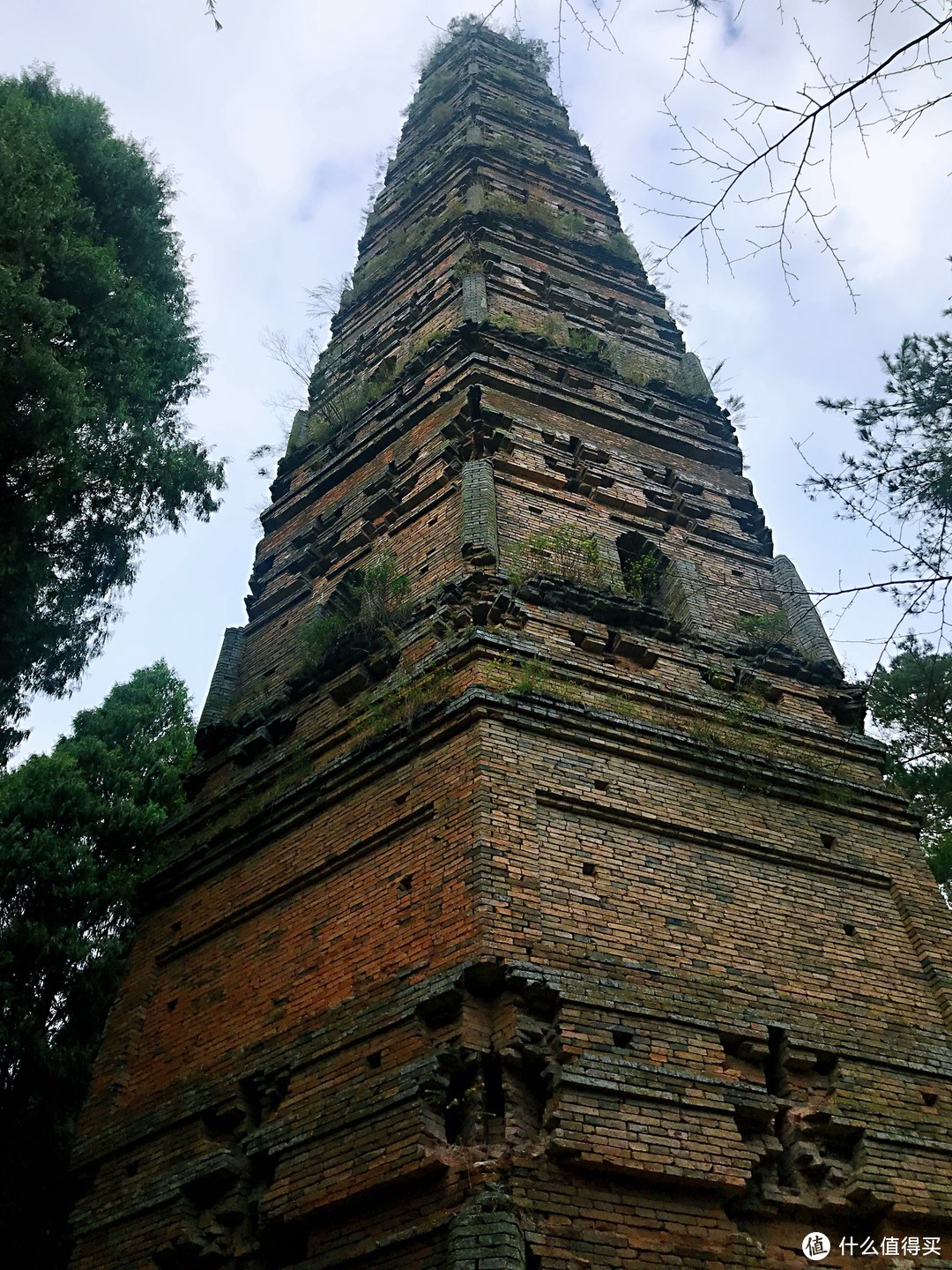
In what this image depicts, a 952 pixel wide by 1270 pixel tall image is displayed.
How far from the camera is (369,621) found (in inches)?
385

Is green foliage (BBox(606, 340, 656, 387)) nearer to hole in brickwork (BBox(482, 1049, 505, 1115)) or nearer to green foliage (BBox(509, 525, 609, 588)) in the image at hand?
green foliage (BBox(509, 525, 609, 588))

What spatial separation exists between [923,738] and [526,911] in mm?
5845

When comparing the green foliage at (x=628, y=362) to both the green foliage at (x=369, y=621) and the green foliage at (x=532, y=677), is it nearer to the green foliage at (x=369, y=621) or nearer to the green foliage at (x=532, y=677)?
the green foliage at (x=369, y=621)

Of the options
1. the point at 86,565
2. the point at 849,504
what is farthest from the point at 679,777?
the point at 86,565

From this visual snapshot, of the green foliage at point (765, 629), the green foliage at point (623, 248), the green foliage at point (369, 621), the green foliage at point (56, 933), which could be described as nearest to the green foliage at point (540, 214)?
the green foliage at point (623, 248)

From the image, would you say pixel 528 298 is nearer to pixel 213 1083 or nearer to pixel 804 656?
pixel 804 656

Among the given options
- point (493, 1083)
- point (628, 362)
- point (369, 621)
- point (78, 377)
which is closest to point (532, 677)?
point (369, 621)

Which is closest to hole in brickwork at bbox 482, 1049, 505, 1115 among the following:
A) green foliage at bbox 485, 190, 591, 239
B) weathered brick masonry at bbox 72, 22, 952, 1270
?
weathered brick masonry at bbox 72, 22, 952, 1270

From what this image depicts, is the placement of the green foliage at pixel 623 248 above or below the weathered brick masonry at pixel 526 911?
above

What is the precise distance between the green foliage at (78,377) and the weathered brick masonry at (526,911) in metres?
1.93

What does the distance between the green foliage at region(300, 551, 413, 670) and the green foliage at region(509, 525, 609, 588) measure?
43.5 inches

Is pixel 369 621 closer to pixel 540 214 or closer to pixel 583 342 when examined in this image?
pixel 583 342

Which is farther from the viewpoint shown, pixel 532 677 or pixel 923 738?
pixel 923 738

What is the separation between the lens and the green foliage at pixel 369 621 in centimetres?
962
